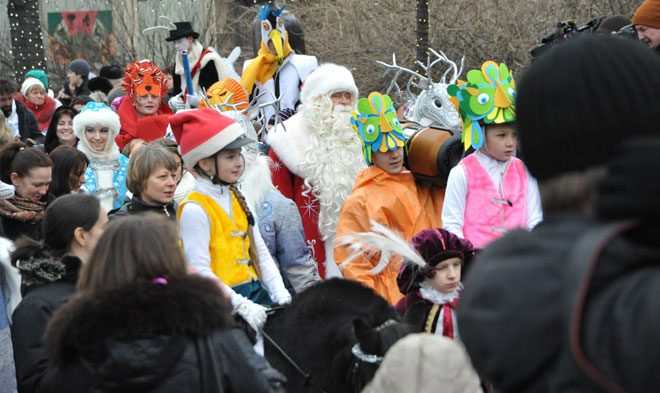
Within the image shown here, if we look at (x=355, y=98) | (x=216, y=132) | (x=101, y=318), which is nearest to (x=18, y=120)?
(x=355, y=98)

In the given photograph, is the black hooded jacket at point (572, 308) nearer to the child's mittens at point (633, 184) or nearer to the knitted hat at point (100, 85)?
the child's mittens at point (633, 184)

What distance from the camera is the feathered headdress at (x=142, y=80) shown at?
27.7ft

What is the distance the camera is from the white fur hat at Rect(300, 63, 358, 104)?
7297 mm

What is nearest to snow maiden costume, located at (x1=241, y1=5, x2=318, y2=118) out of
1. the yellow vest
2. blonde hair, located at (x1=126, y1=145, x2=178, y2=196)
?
blonde hair, located at (x1=126, y1=145, x2=178, y2=196)

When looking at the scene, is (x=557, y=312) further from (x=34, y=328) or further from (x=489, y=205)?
(x=489, y=205)

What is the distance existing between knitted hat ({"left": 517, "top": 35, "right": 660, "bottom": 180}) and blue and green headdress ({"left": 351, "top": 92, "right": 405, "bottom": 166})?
410 cm

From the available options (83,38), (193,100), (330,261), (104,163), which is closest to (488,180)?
(330,261)

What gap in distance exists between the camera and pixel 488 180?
488 cm

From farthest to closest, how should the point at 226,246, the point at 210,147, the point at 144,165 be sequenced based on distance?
the point at 144,165, the point at 210,147, the point at 226,246

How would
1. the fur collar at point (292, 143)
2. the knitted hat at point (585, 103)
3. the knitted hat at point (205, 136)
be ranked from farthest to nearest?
the fur collar at point (292, 143) < the knitted hat at point (205, 136) < the knitted hat at point (585, 103)

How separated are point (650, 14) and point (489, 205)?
1.64 m

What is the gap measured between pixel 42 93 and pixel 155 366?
996 cm

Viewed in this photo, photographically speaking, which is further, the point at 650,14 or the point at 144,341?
the point at 650,14

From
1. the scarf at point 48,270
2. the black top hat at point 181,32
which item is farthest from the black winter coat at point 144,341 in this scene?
the black top hat at point 181,32
